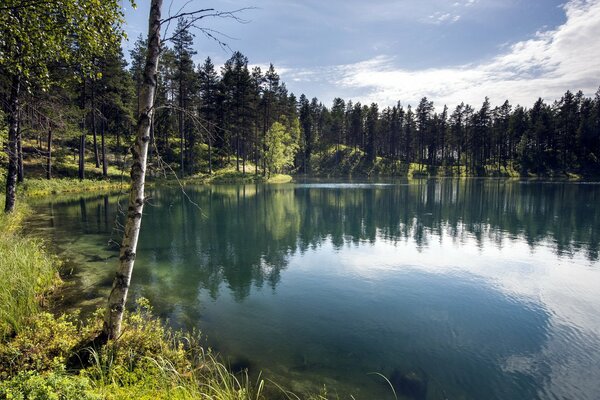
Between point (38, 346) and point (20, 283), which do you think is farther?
point (20, 283)

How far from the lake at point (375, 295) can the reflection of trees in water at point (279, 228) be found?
0.16 m

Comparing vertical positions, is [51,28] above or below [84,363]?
above

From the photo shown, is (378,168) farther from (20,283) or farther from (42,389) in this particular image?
(42,389)

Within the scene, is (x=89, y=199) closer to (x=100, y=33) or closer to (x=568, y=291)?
(x=100, y=33)

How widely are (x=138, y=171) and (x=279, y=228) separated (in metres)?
21.4

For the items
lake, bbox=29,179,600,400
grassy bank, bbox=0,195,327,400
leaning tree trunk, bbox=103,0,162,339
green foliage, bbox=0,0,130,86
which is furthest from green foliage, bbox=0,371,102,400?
green foliage, bbox=0,0,130,86

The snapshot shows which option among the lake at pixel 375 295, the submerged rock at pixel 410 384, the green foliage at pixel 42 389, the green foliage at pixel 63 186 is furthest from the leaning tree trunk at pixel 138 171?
the green foliage at pixel 63 186

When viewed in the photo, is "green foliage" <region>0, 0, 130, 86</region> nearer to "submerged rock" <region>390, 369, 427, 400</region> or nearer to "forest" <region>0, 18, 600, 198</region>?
"submerged rock" <region>390, 369, 427, 400</region>

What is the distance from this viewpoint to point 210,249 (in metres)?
20.6

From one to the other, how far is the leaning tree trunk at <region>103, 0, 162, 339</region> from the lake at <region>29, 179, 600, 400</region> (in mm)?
549

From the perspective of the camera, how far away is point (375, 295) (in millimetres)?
13945

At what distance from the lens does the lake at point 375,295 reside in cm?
865

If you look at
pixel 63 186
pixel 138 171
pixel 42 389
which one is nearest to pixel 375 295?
pixel 138 171

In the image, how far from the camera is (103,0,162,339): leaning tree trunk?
631cm
